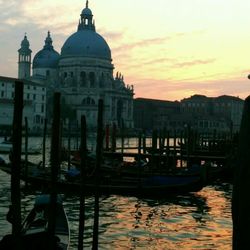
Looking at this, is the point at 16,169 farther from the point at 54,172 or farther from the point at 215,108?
the point at 215,108

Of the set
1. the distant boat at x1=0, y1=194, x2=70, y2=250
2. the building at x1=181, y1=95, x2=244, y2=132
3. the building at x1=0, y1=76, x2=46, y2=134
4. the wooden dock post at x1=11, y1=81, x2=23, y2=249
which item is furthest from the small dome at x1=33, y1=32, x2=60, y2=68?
the wooden dock post at x1=11, y1=81, x2=23, y2=249

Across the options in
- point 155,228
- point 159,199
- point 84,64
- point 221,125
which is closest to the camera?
point 155,228

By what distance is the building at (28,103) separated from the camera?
61688 mm

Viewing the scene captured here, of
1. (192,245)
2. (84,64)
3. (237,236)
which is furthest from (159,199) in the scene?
(84,64)

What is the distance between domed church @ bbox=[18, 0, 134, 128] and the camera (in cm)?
7769

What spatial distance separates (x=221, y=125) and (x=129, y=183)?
84.3 meters

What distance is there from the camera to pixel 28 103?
216 ft

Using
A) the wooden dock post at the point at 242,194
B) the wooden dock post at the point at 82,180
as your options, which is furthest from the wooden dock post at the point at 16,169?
the wooden dock post at the point at 242,194

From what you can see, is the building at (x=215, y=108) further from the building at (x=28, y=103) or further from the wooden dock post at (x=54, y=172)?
the wooden dock post at (x=54, y=172)

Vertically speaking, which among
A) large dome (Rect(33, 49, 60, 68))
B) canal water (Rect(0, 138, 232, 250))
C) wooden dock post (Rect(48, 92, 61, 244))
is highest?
large dome (Rect(33, 49, 60, 68))

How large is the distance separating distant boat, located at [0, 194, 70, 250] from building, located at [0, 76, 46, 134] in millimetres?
53206

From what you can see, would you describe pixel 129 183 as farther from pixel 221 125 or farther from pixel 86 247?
pixel 221 125

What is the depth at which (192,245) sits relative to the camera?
8.12 meters

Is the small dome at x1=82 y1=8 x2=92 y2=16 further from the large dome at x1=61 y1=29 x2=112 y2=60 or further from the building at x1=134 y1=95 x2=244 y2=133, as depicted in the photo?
the building at x1=134 y1=95 x2=244 y2=133
